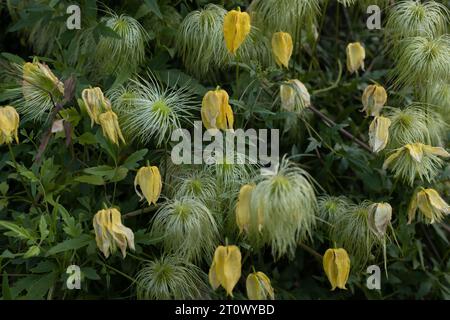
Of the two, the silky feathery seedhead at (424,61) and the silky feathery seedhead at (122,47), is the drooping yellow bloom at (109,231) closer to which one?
the silky feathery seedhead at (122,47)

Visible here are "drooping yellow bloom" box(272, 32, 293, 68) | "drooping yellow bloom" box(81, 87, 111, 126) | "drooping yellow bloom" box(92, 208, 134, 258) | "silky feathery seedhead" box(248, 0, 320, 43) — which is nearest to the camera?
"drooping yellow bloom" box(92, 208, 134, 258)

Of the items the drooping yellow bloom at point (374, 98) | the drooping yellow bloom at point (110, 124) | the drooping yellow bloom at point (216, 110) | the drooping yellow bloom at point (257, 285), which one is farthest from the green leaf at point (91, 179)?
the drooping yellow bloom at point (374, 98)

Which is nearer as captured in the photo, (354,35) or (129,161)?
(129,161)

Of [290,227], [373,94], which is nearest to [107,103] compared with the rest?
[290,227]

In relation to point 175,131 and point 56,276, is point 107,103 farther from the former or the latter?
point 56,276

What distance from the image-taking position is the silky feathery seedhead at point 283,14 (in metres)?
1.75

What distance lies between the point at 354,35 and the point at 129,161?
3.37ft

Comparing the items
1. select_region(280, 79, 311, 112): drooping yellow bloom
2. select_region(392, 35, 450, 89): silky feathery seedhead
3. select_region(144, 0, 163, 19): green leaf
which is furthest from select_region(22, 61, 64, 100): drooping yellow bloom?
select_region(392, 35, 450, 89): silky feathery seedhead

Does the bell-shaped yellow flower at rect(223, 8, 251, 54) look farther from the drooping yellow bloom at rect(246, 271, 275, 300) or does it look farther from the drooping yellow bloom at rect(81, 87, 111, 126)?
the drooping yellow bloom at rect(246, 271, 275, 300)

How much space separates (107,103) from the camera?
154cm

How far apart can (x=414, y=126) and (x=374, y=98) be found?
12 centimetres

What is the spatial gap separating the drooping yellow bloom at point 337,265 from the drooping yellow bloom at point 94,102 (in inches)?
21.5

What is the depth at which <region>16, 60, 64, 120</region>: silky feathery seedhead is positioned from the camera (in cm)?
161

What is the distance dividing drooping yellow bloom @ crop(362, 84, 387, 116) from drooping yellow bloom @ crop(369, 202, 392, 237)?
25 centimetres
